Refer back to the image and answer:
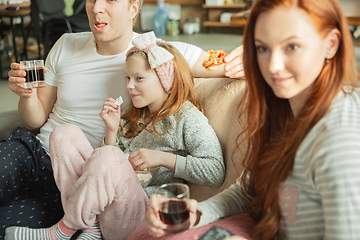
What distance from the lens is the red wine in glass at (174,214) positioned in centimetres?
81

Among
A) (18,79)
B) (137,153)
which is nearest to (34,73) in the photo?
(18,79)

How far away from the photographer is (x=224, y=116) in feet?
4.59

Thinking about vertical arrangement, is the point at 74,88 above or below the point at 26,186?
above

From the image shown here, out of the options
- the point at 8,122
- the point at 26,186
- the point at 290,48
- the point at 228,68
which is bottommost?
the point at 26,186

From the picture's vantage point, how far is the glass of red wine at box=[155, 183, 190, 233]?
0.81 m

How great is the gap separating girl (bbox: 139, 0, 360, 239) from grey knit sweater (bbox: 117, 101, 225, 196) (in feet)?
1.22

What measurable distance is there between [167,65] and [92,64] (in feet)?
1.47

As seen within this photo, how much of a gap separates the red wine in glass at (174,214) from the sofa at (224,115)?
46cm

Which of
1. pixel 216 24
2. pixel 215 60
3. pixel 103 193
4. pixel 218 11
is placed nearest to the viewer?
pixel 103 193

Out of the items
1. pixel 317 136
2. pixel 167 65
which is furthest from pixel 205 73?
pixel 317 136

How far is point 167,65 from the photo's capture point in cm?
143

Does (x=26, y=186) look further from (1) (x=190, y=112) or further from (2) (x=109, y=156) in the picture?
(1) (x=190, y=112)

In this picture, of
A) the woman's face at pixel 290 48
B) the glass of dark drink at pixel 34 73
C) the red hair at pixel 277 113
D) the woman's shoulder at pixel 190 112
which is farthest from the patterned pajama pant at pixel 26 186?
the woman's face at pixel 290 48

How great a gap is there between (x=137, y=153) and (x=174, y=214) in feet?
1.83
